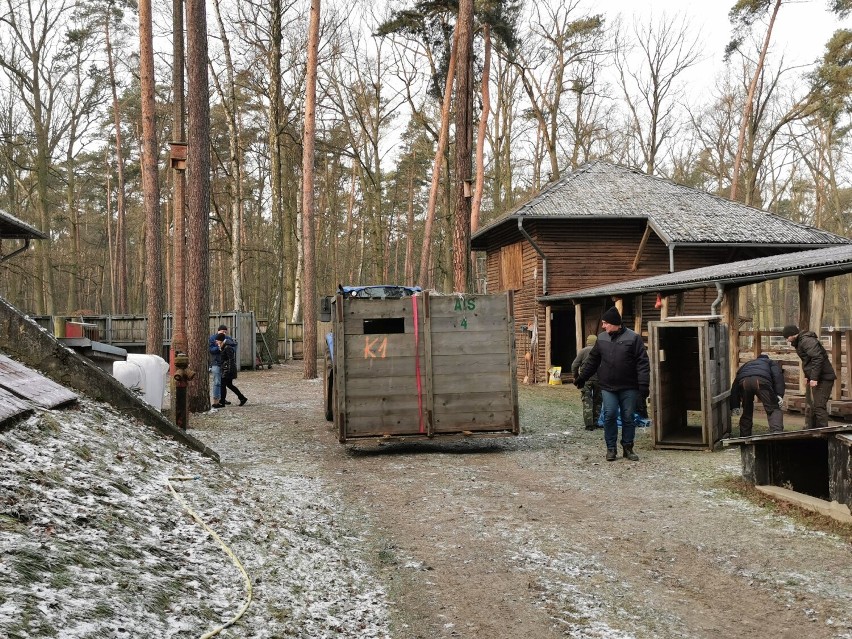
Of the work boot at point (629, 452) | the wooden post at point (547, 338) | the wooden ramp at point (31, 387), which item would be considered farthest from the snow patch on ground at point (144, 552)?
the wooden post at point (547, 338)

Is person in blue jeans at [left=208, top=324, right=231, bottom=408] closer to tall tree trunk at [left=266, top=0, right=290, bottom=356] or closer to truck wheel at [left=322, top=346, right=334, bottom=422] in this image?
truck wheel at [left=322, top=346, right=334, bottom=422]

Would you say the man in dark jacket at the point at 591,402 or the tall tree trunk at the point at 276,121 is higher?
the tall tree trunk at the point at 276,121

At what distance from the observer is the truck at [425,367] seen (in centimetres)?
964

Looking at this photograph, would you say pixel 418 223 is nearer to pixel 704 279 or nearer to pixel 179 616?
pixel 704 279

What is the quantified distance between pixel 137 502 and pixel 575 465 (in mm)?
5719

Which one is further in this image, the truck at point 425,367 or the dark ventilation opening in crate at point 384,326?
the dark ventilation opening in crate at point 384,326

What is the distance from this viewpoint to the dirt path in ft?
13.4

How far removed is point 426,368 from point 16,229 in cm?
1371

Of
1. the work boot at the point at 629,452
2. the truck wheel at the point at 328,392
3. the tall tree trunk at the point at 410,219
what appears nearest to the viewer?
the work boot at the point at 629,452

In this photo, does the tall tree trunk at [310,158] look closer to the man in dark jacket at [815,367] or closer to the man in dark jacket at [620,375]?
the man in dark jacket at [620,375]

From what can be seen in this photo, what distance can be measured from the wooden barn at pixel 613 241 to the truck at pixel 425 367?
1206 cm

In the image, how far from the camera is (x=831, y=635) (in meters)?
3.80

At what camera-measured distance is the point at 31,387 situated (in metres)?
6.32

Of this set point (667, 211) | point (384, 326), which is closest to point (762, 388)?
point (384, 326)
